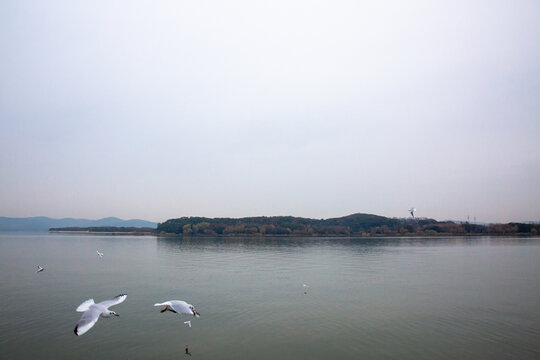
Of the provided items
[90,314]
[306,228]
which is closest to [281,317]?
[90,314]

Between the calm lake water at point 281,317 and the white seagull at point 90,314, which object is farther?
the calm lake water at point 281,317

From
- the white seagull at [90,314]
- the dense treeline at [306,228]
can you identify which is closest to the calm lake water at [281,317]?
the white seagull at [90,314]

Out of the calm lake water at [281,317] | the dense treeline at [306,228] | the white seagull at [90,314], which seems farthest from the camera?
the dense treeline at [306,228]

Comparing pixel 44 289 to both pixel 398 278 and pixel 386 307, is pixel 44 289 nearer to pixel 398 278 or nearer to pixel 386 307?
pixel 386 307

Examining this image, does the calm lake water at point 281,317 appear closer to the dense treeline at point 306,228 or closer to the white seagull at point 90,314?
the white seagull at point 90,314

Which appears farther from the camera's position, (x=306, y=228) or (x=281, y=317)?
(x=306, y=228)

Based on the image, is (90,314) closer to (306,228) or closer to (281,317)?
(281,317)

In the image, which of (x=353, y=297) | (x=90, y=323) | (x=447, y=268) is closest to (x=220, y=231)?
(x=447, y=268)

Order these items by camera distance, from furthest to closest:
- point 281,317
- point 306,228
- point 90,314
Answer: point 306,228 → point 281,317 → point 90,314

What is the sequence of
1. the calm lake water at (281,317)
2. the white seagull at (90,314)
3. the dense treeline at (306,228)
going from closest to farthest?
the white seagull at (90,314), the calm lake water at (281,317), the dense treeline at (306,228)

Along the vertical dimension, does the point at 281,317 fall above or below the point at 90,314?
below

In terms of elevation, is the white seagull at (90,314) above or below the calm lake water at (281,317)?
above

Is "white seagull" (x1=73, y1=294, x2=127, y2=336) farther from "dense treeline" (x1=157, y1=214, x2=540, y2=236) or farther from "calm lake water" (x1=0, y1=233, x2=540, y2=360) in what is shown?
"dense treeline" (x1=157, y1=214, x2=540, y2=236)

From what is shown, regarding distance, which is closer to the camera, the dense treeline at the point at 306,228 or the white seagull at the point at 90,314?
the white seagull at the point at 90,314
